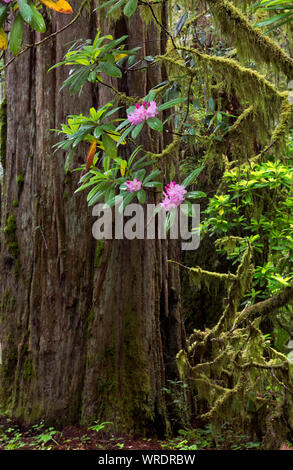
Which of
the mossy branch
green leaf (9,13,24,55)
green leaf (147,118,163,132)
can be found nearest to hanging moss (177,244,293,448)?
the mossy branch

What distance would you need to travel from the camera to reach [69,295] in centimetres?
311

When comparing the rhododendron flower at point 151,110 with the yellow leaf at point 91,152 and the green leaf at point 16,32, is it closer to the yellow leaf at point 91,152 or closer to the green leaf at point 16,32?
the yellow leaf at point 91,152

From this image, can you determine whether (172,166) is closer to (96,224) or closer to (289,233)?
(96,224)

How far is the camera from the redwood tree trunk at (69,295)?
9.83ft

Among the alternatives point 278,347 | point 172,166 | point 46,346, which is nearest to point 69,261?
point 46,346

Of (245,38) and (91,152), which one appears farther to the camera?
(245,38)

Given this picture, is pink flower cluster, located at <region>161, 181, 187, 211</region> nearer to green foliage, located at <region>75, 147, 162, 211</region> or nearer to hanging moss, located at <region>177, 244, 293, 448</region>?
green foliage, located at <region>75, 147, 162, 211</region>

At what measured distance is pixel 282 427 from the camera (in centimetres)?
239

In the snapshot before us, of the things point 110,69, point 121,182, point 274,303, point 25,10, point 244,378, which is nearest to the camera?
point 25,10

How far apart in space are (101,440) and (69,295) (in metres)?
0.96

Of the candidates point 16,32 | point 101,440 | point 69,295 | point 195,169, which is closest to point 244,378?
point 101,440

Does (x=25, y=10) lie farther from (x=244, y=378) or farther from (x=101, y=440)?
(x=101, y=440)

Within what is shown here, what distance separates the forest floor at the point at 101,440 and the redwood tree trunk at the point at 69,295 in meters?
0.08

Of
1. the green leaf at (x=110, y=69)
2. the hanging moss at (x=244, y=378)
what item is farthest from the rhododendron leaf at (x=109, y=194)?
the hanging moss at (x=244, y=378)
